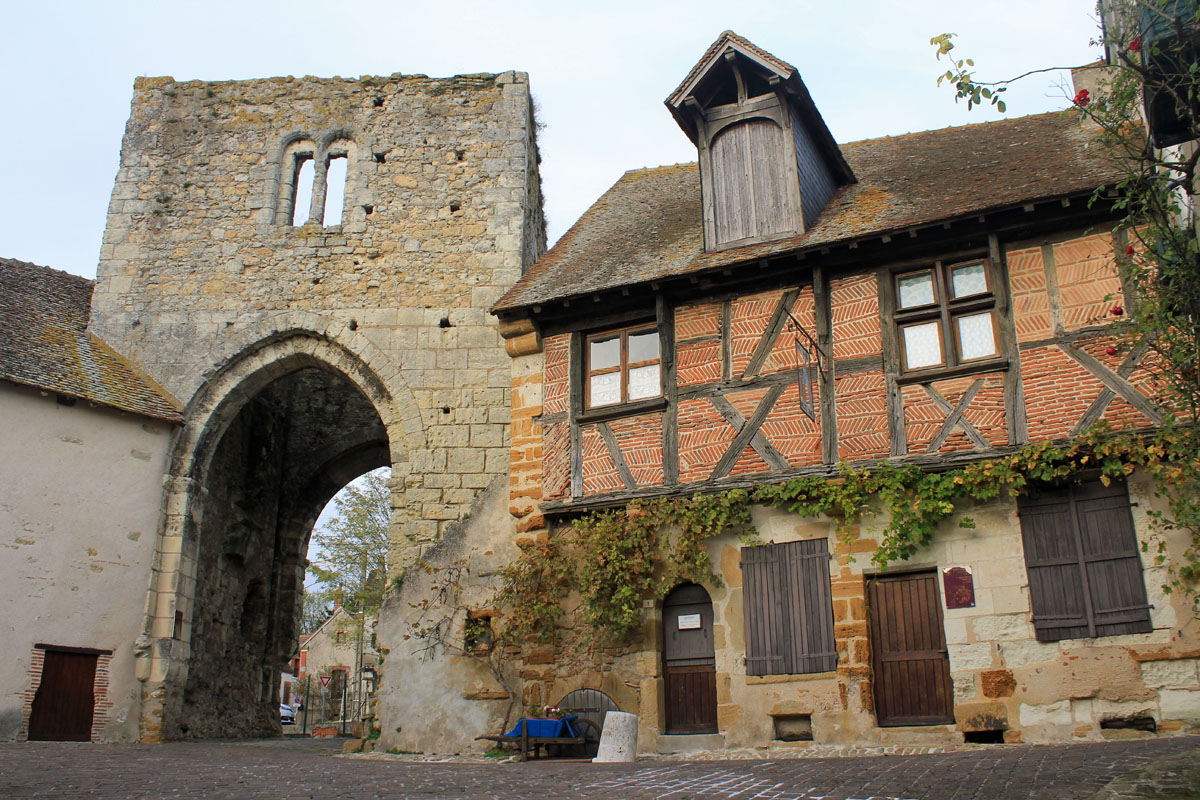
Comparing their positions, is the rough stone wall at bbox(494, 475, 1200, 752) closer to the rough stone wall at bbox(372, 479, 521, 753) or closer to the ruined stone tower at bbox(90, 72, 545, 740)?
the rough stone wall at bbox(372, 479, 521, 753)

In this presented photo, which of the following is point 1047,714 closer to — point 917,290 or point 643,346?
point 917,290

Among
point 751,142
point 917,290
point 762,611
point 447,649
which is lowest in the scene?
point 447,649

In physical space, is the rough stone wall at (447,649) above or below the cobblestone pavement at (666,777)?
above

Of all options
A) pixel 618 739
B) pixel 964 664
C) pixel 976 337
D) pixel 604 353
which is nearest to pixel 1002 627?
pixel 964 664

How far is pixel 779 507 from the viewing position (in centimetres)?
908

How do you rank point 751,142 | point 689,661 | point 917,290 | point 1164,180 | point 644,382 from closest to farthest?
point 1164,180, point 917,290, point 689,661, point 644,382, point 751,142

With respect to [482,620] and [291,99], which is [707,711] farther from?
[291,99]

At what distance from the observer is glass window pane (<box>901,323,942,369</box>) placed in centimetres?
880

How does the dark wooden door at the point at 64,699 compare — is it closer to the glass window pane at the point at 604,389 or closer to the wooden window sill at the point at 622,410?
the wooden window sill at the point at 622,410

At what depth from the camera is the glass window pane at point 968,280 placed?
29.1ft

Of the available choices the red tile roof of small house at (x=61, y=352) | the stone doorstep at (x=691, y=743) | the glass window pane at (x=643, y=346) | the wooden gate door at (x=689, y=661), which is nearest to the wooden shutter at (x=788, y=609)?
the wooden gate door at (x=689, y=661)

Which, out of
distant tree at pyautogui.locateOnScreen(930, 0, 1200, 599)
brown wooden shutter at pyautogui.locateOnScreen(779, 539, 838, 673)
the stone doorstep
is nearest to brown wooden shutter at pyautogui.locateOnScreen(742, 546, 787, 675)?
brown wooden shutter at pyautogui.locateOnScreen(779, 539, 838, 673)

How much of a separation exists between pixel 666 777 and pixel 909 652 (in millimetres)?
2817

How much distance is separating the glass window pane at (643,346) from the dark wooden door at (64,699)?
7.42 meters
